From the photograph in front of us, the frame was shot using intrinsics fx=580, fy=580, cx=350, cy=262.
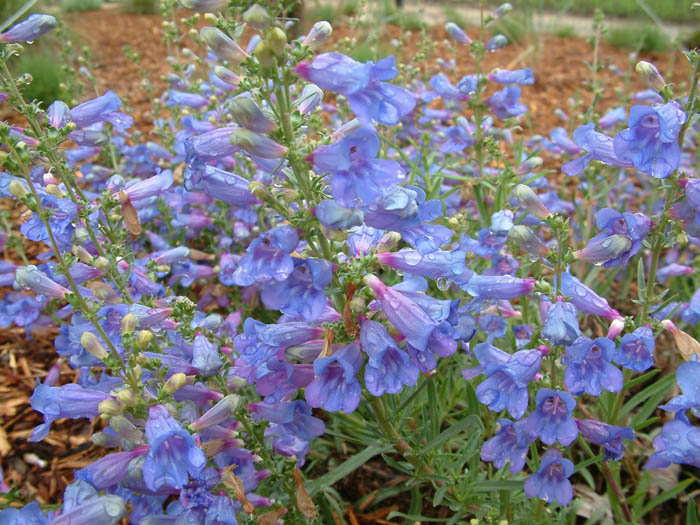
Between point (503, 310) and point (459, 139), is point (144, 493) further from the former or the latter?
point (459, 139)

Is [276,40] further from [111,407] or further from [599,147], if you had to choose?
[599,147]

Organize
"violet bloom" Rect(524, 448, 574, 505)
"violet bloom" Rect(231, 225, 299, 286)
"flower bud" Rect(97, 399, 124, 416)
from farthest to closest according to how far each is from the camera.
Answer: "violet bloom" Rect(524, 448, 574, 505)
"flower bud" Rect(97, 399, 124, 416)
"violet bloom" Rect(231, 225, 299, 286)

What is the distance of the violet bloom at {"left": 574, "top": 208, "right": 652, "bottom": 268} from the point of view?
234 cm

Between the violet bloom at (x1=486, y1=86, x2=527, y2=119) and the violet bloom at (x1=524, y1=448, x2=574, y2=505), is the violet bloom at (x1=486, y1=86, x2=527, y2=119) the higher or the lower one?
the higher one

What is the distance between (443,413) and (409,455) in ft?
2.30

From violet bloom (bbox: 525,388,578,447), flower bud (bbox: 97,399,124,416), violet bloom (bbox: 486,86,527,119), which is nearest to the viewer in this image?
flower bud (bbox: 97,399,124,416)

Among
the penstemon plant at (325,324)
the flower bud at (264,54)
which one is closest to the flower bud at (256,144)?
the penstemon plant at (325,324)

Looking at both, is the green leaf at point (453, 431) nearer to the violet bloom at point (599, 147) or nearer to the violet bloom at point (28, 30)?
the violet bloom at point (599, 147)

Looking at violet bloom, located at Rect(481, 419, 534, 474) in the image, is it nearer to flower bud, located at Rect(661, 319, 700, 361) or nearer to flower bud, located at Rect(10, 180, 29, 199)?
flower bud, located at Rect(661, 319, 700, 361)

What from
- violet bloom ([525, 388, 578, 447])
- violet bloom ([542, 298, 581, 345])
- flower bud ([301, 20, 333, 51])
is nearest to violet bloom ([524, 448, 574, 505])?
violet bloom ([525, 388, 578, 447])

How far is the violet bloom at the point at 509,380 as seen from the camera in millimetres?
2312

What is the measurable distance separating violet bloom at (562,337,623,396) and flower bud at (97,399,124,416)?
170cm

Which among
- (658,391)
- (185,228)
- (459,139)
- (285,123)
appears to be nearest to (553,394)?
(658,391)

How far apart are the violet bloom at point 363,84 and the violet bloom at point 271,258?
456 mm
